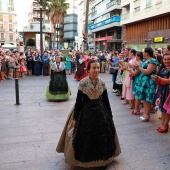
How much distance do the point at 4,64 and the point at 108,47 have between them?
92.9 ft

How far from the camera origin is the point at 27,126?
5.54 m

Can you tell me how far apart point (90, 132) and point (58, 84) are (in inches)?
200

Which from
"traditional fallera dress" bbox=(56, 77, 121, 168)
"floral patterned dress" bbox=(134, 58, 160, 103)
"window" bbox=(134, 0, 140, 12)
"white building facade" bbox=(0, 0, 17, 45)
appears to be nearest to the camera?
"traditional fallera dress" bbox=(56, 77, 121, 168)

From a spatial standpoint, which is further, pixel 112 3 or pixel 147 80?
pixel 112 3

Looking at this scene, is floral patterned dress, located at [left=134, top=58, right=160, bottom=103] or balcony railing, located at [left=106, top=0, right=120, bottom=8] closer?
floral patterned dress, located at [left=134, top=58, right=160, bottom=103]

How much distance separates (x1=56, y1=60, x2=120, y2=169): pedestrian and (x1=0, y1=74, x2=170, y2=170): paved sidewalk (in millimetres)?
386

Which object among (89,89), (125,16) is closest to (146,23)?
(125,16)

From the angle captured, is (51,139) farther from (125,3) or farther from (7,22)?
(7,22)

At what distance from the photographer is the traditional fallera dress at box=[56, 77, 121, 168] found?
322 cm

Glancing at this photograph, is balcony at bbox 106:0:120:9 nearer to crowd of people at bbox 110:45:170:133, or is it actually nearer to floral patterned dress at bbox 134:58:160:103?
crowd of people at bbox 110:45:170:133

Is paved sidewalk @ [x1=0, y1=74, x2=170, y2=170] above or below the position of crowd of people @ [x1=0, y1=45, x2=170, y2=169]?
below

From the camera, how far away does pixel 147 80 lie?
555cm

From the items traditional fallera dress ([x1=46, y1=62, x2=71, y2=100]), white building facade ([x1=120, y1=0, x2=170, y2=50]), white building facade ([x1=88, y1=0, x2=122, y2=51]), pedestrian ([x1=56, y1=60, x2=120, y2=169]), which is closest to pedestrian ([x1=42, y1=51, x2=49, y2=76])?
traditional fallera dress ([x1=46, y1=62, x2=71, y2=100])

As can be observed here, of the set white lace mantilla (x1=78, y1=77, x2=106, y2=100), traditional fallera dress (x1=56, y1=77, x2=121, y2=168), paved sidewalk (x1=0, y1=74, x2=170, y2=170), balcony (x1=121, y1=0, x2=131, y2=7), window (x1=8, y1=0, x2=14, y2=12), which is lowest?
paved sidewalk (x1=0, y1=74, x2=170, y2=170)
